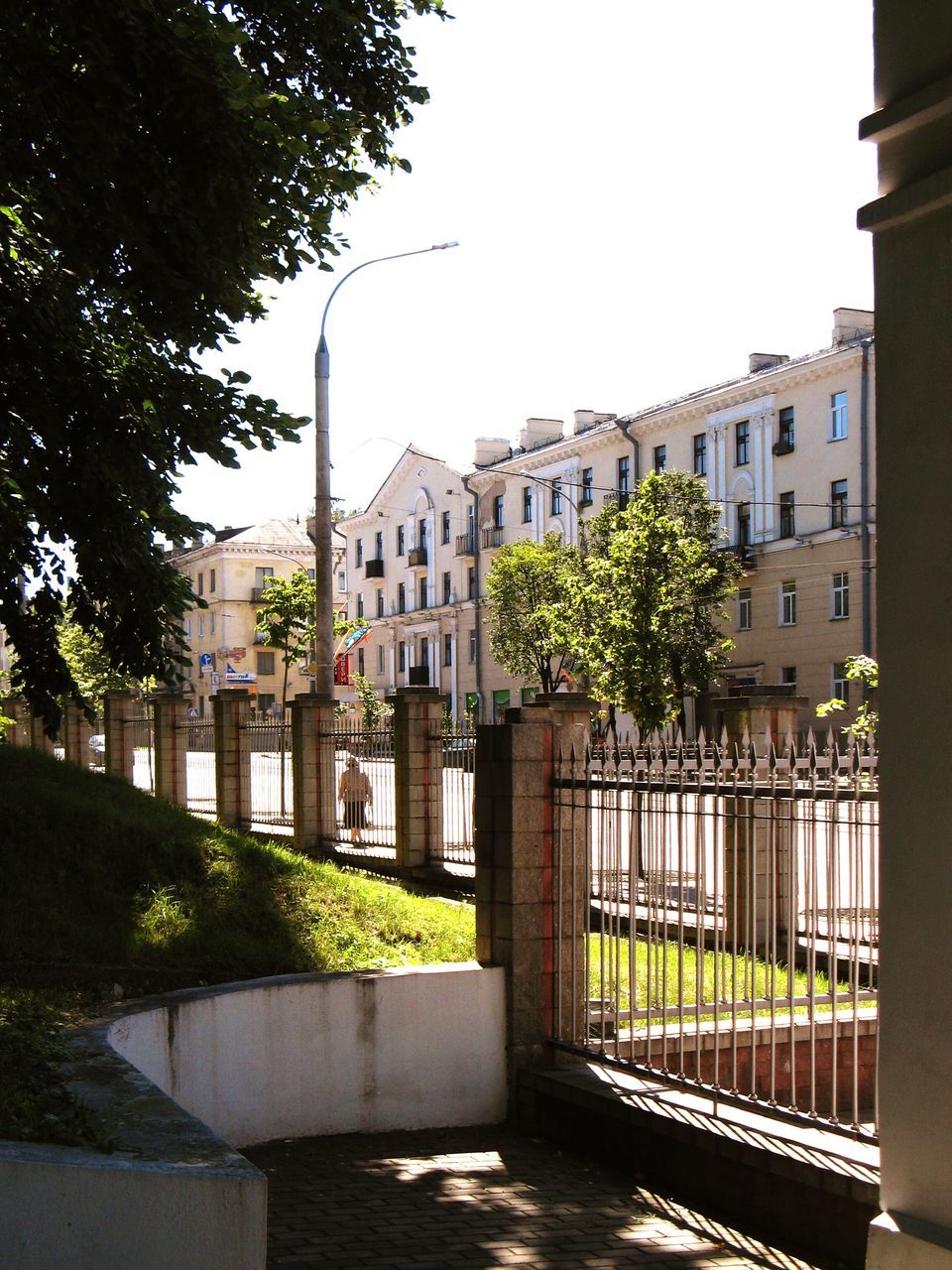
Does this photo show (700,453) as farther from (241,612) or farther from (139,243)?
(241,612)

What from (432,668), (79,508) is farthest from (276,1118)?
(432,668)

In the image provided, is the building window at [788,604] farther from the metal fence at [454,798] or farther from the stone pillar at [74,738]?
the metal fence at [454,798]

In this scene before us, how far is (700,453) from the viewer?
48.8 meters

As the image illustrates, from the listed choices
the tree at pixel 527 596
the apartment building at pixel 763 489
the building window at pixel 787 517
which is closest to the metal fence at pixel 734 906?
the apartment building at pixel 763 489

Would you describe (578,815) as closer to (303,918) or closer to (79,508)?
(303,918)

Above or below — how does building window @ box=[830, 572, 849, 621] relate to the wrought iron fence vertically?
above

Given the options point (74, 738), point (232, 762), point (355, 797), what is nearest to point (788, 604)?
Result: point (74, 738)

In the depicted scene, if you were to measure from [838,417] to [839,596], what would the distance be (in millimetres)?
5390

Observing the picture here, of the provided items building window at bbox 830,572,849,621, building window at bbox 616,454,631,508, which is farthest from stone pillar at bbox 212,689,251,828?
building window at bbox 616,454,631,508

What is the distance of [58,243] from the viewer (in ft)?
33.5

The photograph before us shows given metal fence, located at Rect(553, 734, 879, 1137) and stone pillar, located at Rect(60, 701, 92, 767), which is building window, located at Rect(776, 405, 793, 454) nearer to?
stone pillar, located at Rect(60, 701, 92, 767)

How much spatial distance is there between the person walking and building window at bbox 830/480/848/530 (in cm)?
2912

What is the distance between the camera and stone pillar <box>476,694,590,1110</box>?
866 centimetres

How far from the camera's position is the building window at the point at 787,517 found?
1764 inches
